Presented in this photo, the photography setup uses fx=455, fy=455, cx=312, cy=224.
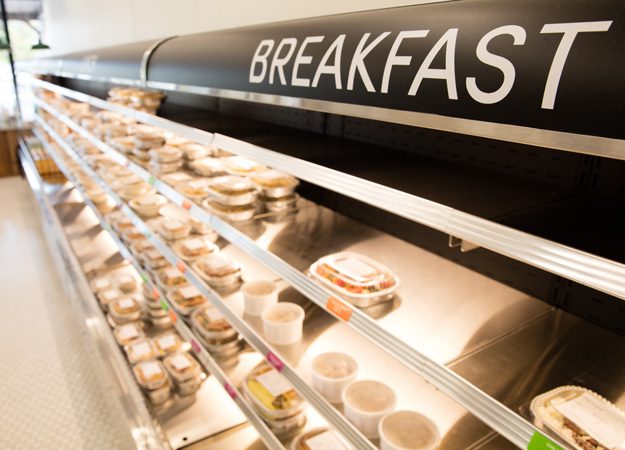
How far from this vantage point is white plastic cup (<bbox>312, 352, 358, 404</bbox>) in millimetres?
1304

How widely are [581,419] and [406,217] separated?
575 millimetres

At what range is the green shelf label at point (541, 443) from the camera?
0.70m

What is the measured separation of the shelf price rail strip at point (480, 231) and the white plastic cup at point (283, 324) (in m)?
0.53

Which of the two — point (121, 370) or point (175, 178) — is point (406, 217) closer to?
point (175, 178)

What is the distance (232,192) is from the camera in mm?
1832

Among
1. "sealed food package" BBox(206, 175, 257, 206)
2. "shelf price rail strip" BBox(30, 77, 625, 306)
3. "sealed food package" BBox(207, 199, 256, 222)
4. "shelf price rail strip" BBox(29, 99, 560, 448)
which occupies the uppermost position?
"shelf price rail strip" BBox(30, 77, 625, 306)

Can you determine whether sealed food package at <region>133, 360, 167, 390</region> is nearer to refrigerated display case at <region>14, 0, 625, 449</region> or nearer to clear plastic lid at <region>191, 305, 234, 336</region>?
refrigerated display case at <region>14, 0, 625, 449</region>

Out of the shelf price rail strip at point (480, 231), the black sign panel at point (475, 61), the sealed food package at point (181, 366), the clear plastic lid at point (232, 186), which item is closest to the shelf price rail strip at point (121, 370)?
the sealed food package at point (181, 366)

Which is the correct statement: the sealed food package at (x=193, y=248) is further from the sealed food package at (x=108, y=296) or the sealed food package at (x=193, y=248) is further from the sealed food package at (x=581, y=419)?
the sealed food package at (x=581, y=419)

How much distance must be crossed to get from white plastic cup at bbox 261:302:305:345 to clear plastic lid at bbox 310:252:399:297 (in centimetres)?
28

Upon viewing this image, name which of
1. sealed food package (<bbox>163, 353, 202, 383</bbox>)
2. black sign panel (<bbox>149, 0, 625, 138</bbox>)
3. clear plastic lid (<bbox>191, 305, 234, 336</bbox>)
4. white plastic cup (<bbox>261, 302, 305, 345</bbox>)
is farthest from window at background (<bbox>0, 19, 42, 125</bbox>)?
black sign panel (<bbox>149, 0, 625, 138</bbox>)

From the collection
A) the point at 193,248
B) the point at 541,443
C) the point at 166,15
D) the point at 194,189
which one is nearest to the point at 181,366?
the point at 193,248

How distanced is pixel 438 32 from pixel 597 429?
2.33 feet

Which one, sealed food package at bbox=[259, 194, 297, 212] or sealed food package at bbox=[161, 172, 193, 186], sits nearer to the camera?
sealed food package at bbox=[259, 194, 297, 212]
